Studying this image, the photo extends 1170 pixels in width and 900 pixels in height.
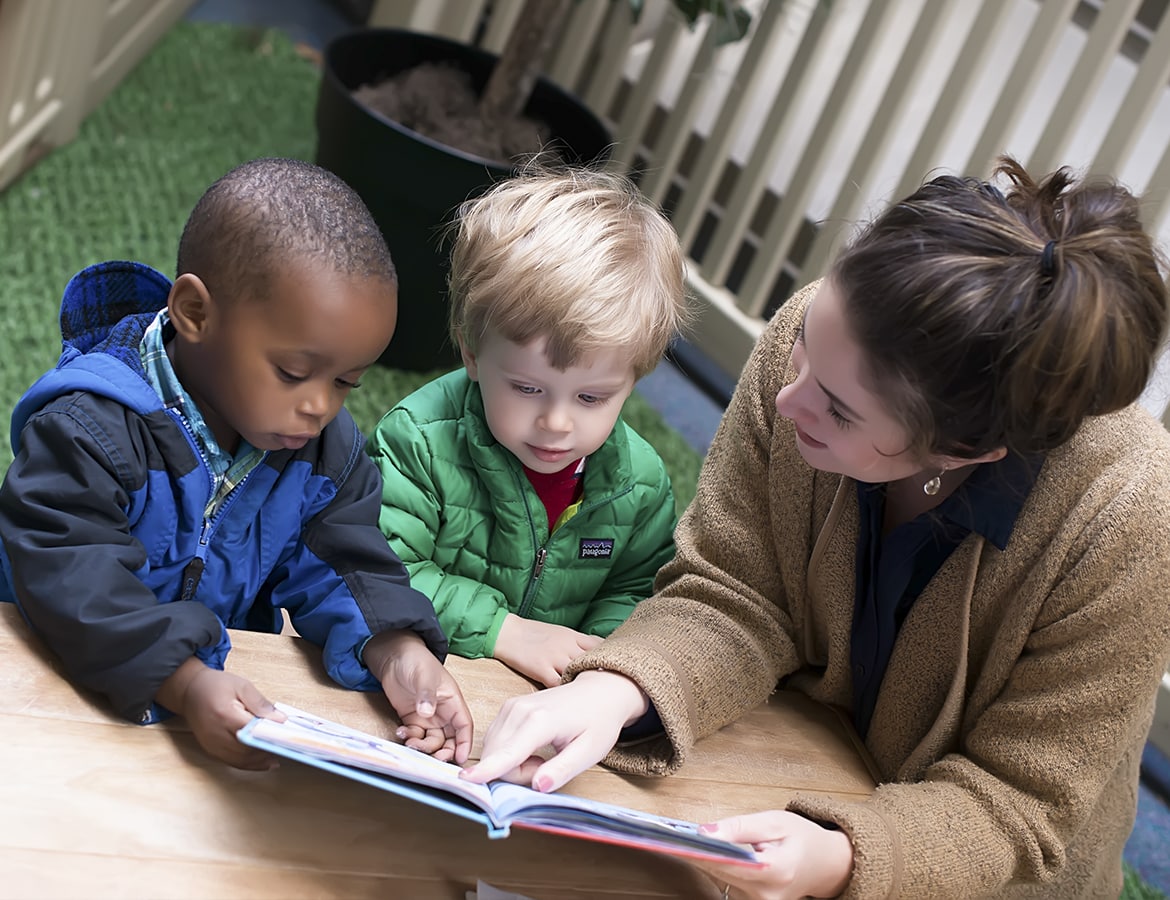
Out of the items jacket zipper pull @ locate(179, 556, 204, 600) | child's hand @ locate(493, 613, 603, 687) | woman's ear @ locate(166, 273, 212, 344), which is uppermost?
woman's ear @ locate(166, 273, 212, 344)

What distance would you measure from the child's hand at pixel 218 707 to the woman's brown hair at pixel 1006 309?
22.3 inches

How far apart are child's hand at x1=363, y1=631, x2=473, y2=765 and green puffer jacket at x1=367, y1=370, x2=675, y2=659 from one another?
0.78 ft

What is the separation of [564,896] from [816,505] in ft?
1.58

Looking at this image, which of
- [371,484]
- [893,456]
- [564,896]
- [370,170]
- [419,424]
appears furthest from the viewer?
[370,170]

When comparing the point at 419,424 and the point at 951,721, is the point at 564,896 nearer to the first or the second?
the point at 951,721

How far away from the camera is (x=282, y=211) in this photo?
1005 mm

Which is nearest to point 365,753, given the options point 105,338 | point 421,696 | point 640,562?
point 421,696

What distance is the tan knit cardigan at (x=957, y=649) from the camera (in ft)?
3.59

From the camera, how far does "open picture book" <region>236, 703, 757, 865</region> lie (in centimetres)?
83

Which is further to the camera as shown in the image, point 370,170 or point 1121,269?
point 370,170

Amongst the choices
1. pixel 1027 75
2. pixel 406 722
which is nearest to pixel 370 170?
pixel 1027 75

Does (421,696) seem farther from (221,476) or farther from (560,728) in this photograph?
(221,476)

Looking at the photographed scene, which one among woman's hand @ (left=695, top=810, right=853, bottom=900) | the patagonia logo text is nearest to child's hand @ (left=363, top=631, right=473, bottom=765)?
woman's hand @ (left=695, top=810, right=853, bottom=900)

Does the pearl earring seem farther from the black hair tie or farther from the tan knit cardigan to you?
the black hair tie
